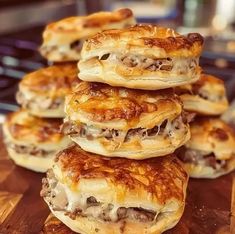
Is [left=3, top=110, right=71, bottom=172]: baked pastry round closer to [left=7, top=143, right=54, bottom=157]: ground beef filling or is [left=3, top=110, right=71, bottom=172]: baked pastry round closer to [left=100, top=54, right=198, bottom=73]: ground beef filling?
[left=7, top=143, right=54, bottom=157]: ground beef filling

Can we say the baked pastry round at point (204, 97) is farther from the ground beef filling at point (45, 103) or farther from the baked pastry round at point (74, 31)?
the ground beef filling at point (45, 103)

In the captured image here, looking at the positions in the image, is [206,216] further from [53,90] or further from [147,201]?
[53,90]

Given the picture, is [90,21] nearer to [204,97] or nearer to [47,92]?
[47,92]

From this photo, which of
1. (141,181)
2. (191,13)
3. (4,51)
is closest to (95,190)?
(141,181)

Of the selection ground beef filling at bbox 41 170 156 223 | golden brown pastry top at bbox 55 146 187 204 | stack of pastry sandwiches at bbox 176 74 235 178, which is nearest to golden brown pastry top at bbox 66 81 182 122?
golden brown pastry top at bbox 55 146 187 204

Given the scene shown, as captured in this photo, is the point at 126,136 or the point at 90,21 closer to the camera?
the point at 126,136

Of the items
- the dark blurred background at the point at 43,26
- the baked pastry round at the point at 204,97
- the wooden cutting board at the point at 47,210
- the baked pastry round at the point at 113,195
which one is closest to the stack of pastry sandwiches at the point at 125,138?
the baked pastry round at the point at 113,195

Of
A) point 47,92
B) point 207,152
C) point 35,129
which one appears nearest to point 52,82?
point 47,92
